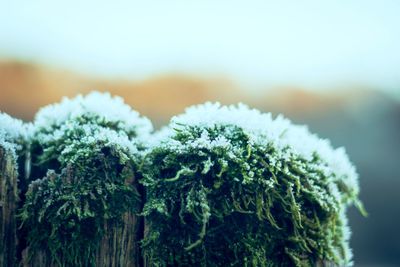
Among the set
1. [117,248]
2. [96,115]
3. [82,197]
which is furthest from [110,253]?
[96,115]

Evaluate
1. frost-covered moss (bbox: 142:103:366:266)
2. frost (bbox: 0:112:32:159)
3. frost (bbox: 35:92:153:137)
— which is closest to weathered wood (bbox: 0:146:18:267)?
frost (bbox: 0:112:32:159)

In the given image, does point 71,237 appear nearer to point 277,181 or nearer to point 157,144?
point 157,144

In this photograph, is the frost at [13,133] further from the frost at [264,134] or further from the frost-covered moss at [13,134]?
the frost at [264,134]

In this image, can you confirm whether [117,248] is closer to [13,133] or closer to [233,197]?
[233,197]

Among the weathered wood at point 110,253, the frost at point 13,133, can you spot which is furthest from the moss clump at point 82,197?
the frost at point 13,133

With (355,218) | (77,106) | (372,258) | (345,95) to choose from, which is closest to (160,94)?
(345,95)
